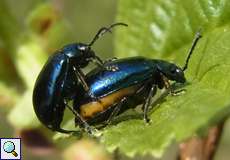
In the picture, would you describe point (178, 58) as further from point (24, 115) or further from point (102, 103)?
point (24, 115)

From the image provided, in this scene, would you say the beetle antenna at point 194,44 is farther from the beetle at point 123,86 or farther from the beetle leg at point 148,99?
the beetle leg at point 148,99

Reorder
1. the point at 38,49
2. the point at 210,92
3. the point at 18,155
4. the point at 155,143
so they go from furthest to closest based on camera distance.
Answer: the point at 38,49 < the point at 18,155 < the point at 210,92 < the point at 155,143

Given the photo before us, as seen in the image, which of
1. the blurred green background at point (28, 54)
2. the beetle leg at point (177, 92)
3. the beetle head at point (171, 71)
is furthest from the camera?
the blurred green background at point (28, 54)

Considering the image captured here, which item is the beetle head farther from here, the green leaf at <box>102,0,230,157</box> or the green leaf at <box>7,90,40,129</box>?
the green leaf at <box>7,90,40,129</box>

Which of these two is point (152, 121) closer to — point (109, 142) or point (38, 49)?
point (109, 142)

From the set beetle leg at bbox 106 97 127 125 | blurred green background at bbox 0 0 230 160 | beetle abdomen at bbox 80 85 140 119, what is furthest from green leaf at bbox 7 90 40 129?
beetle leg at bbox 106 97 127 125

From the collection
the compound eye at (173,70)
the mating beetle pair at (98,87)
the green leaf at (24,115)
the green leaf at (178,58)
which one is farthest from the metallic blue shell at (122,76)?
the green leaf at (24,115)

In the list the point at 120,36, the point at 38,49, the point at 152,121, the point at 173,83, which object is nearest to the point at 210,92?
the point at 152,121
